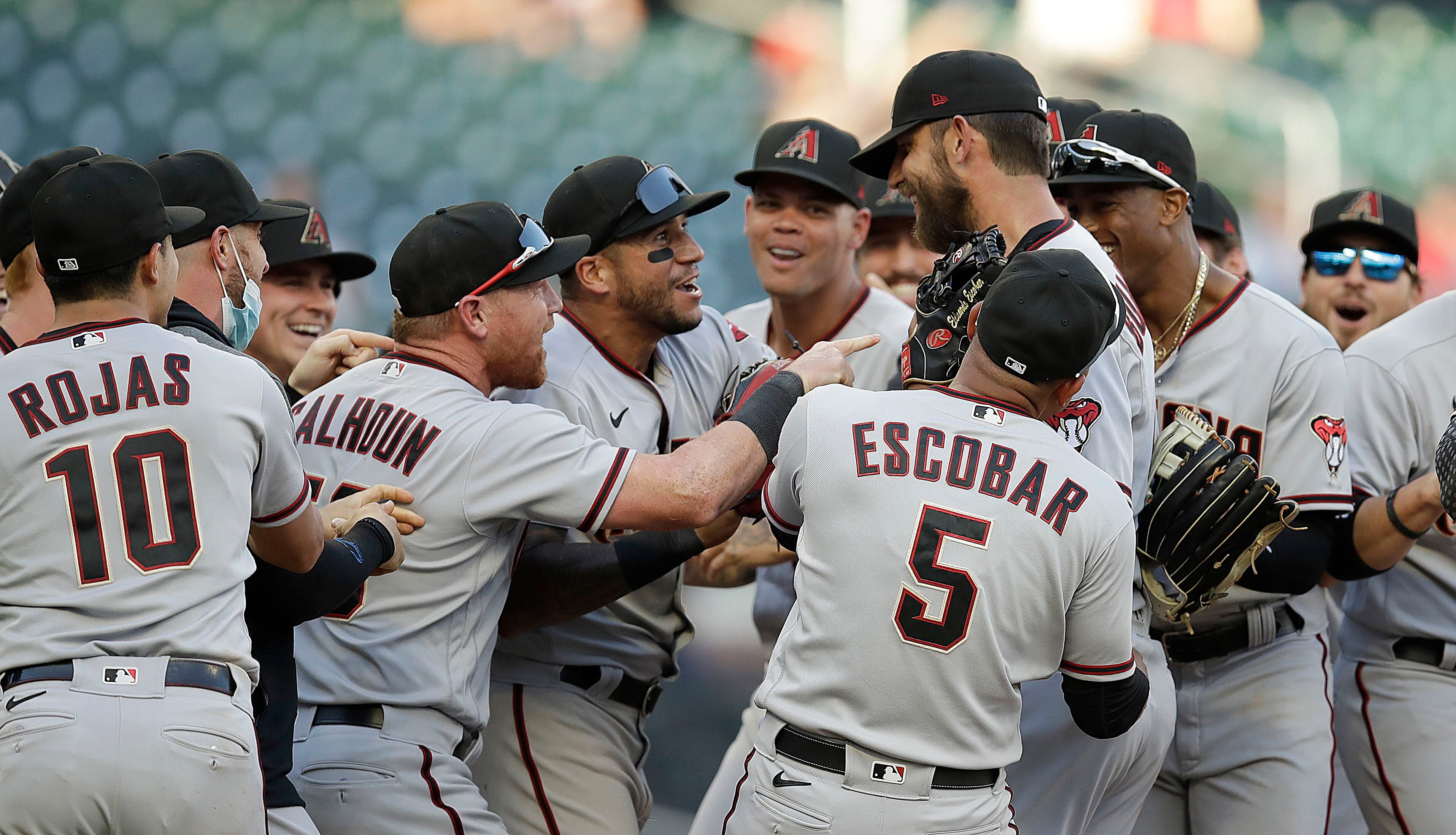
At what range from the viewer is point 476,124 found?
378 inches

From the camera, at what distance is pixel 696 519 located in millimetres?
3084

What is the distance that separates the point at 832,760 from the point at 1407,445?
2.22m

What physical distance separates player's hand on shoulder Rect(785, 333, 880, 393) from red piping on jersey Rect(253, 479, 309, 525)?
1207mm

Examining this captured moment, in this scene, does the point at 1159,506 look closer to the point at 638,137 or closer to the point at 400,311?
the point at 400,311

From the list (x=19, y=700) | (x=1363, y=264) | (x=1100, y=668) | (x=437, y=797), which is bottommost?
(x=437, y=797)

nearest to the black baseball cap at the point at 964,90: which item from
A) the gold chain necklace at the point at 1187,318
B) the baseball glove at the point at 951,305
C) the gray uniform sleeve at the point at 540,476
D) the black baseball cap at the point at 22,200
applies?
the baseball glove at the point at 951,305

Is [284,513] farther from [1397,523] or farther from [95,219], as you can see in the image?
[1397,523]

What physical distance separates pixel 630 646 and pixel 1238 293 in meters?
1.98

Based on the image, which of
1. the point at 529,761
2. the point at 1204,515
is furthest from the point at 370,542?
the point at 1204,515

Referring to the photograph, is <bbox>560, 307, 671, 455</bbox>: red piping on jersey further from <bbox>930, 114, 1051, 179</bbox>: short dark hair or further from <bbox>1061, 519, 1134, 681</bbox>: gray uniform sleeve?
<bbox>1061, 519, 1134, 681</bbox>: gray uniform sleeve

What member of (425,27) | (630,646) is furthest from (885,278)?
(425,27)

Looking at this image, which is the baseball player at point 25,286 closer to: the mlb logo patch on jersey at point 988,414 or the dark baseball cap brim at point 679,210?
the dark baseball cap brim at point 679,210

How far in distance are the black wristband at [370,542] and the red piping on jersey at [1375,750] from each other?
2.76 m

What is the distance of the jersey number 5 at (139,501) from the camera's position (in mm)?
2449
